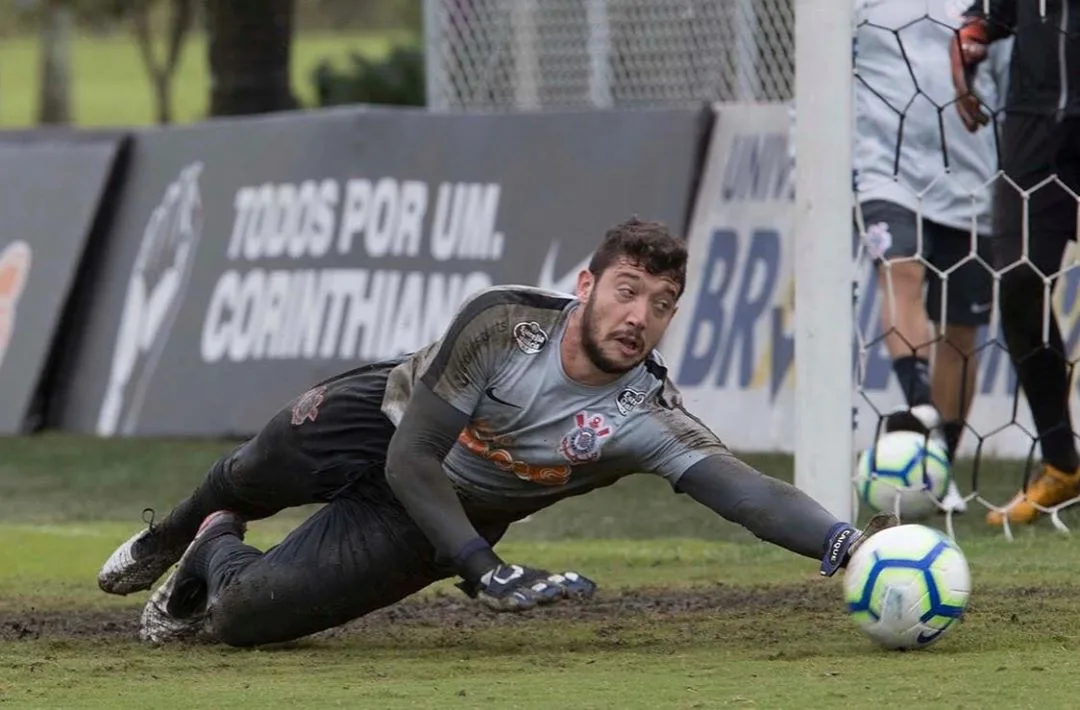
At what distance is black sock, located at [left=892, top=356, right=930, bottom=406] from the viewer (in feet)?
31.9

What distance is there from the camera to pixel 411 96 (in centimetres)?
2500

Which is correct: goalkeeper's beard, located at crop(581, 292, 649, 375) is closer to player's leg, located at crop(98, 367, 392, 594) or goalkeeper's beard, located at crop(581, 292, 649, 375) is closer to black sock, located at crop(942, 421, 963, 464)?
player's leg, located at crop(98, 367, 392, 594)

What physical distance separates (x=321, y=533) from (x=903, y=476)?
3018 mm

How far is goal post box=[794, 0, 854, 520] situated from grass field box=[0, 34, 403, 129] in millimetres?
31188

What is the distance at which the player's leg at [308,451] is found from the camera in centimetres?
664

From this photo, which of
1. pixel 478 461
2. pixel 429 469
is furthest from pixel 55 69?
pixel 429 469

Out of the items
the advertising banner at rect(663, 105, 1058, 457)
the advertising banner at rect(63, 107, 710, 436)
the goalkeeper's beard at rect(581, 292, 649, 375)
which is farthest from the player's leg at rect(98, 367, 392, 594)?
the advertising banner at rect(63, 107, 710, 436)

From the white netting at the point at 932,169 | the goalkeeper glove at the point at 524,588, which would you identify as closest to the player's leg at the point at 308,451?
the goalkeeper glove at the point at 524,588

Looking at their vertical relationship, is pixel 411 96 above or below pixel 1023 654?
above

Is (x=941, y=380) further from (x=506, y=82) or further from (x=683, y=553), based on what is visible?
(x=506, y=82)

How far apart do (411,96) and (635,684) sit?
65.0 ft

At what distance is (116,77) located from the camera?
192 ft

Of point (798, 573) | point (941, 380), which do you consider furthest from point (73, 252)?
point (798, 573)

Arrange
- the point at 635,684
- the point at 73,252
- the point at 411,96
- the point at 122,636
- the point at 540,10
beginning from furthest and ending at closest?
1. the point at 411,96
2. the point at 540,10
3. the point at 73,252
4. the point at 122,636
5. the point at 635,684
